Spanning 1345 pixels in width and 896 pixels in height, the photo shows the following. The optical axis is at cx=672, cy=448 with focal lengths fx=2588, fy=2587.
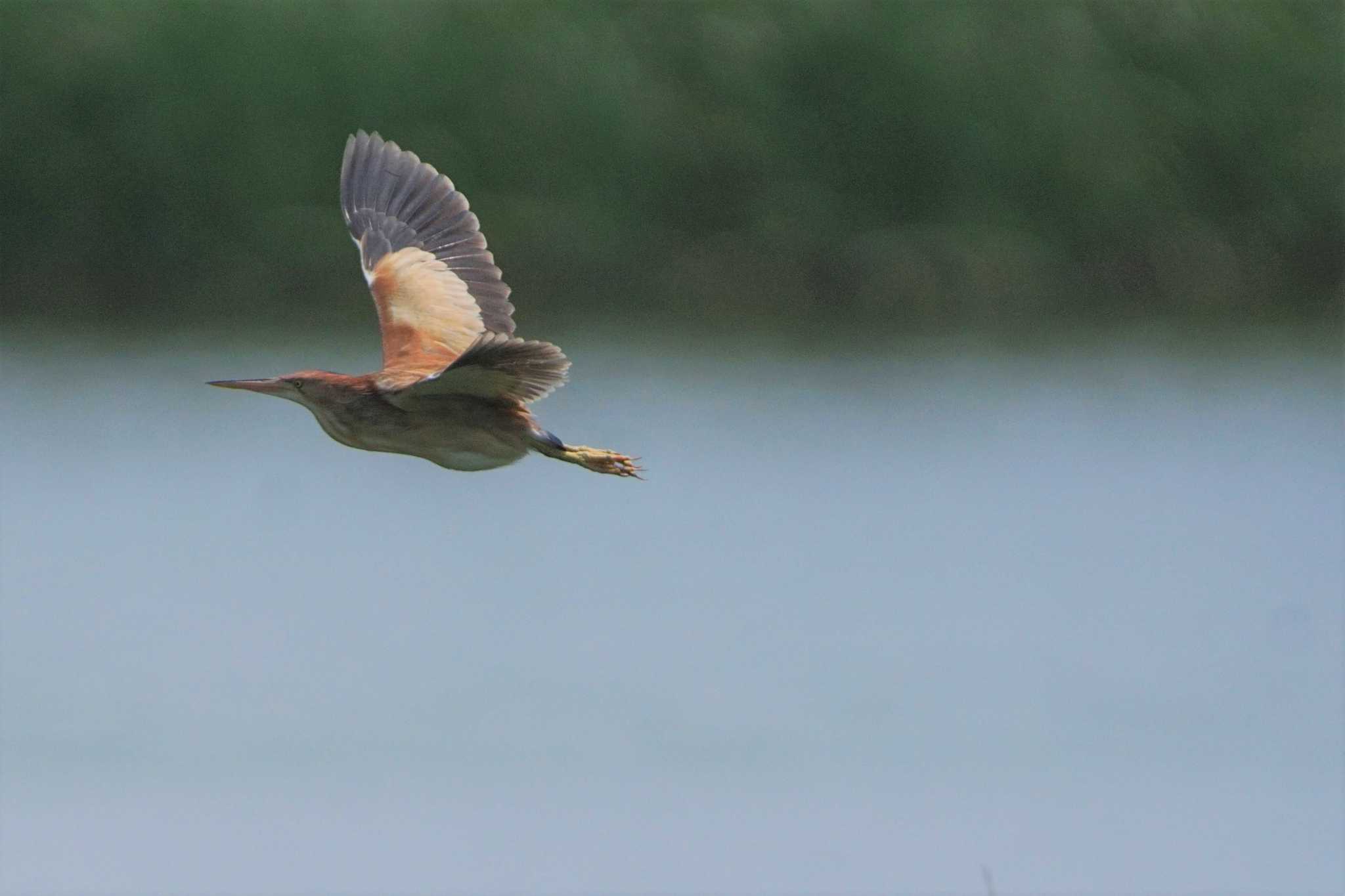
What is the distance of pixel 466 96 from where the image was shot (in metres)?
12.6

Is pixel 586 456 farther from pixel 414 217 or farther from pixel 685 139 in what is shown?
pixel 685 139

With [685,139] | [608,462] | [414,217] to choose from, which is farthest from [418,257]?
[685,139]

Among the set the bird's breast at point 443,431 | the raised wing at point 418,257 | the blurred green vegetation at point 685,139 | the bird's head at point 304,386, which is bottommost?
the bird's breast at point 443,431

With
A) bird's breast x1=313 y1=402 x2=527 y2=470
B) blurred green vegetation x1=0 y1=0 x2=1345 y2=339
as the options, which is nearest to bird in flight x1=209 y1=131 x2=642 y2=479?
bird's breast x1=313 y1=402 x2=527 y2=470

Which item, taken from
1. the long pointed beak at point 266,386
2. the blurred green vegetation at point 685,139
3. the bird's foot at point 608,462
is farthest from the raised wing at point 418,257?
the blurred green vegetation at point 685,139

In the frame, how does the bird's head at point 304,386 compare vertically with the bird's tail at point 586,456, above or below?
above

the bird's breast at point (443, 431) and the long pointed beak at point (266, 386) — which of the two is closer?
the bird's breast at point (443, 431)

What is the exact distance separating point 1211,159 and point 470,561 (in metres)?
4.46

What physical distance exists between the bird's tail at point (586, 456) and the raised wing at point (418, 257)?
524 mm

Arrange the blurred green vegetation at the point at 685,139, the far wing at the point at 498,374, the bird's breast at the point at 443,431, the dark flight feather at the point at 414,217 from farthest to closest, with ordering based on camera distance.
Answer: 1. the blurred green vegetation at the point at 685,139
2. the dark flight feather at the point at 414,217
3. the bird's breast at the point at 443,431
4. the far wing at the point at 498,374

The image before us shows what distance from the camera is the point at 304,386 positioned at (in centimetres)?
582

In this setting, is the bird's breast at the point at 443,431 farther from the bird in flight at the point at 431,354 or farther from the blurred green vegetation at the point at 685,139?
the blurred green vegetation at the point at 685,139

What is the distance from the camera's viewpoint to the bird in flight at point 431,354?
217 inches

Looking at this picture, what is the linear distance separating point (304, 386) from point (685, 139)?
717cm
